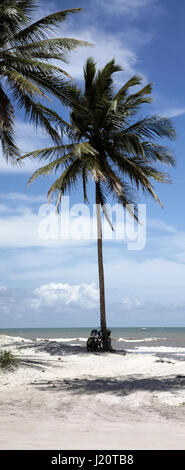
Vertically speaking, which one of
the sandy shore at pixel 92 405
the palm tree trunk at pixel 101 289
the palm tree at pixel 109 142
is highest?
the palm tree at pixel 109 142

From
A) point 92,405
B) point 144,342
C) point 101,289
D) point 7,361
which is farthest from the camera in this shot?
point 144,342

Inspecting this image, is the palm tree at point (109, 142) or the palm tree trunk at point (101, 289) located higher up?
the palm tree at point (109, 142)

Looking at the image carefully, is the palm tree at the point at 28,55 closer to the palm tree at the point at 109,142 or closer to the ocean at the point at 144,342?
the palm tree at the point at 109,142

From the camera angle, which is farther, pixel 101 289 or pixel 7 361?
pixel 101 289

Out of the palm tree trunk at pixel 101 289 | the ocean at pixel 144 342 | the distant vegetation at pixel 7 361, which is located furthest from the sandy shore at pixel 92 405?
the ocean at pixel 144 342

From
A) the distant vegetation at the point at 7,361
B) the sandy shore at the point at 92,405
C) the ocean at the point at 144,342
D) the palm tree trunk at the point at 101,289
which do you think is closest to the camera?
the sandy shore at the point at 92,405

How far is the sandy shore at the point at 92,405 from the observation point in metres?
5.98

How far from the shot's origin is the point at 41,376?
42.8 feet

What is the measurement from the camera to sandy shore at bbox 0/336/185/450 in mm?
5984

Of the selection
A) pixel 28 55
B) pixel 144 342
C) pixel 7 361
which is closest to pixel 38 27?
pixel 28 55

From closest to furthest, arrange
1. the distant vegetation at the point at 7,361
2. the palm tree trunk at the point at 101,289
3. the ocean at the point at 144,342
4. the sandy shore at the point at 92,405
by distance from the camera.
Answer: the sandy shore at the point at 92,405
the distant vegetation at the point at 7,361
the palm tree trunk at the point at 101,289
the ocean at the point at 144,342

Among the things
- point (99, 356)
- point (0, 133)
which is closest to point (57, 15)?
point (0, 133)

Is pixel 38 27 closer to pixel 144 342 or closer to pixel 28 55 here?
pixel 28 55

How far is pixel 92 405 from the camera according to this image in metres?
8.98
